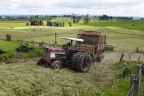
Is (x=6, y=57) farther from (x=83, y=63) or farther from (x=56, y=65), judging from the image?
(x=83, y=63)

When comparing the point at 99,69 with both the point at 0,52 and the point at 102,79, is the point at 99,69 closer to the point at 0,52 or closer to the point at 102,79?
the point at 102,79

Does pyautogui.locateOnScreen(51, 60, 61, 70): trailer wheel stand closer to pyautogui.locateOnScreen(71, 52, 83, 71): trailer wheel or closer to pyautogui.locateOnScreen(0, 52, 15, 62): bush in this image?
pyautogui.locateOnScreen(71, 52, 83, 71): trailer wheel

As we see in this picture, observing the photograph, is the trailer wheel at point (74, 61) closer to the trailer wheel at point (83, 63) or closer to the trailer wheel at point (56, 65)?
the trailer wheel at point (83, 63)

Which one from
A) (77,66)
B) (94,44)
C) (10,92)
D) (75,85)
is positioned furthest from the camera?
(94,44)

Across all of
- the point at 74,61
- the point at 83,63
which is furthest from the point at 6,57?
the point at 83,63

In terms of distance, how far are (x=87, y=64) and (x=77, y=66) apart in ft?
3.37

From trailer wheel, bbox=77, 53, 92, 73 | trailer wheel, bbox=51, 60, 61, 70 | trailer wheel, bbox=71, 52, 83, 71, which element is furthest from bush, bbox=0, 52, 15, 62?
trailer wheel, bbox=77, 53, 92, 73

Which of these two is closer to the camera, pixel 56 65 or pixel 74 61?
pixel 56 65

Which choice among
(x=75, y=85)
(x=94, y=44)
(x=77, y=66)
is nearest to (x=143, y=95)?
(x=75, y=85)

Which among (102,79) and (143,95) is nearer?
(143,95)

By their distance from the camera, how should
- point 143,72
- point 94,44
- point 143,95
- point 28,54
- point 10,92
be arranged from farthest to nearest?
point 28,54 → point 94,44 → point 143,72 → point 143,95 → point 10,92

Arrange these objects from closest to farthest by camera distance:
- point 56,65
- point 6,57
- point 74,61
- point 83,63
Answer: point 56,65 < point 74,61 < point 83,63 < point 6,57

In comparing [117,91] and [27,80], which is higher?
[27,80]

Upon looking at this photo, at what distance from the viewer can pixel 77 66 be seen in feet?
49.1
